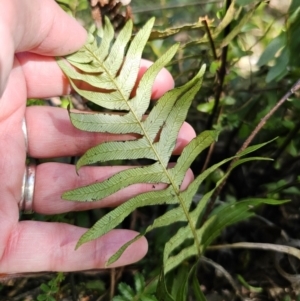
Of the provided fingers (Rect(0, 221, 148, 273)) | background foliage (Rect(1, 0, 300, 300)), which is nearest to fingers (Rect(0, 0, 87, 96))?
background foliage (Rect(1, 0, 300, 300))

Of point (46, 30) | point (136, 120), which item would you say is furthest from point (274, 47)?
point (46, 30)

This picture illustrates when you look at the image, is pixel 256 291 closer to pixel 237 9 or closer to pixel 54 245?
pixel 54 245

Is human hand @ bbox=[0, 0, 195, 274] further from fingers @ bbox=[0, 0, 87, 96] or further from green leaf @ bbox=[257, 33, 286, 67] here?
green leaf @ bbox=[257, 33, 286, 67]

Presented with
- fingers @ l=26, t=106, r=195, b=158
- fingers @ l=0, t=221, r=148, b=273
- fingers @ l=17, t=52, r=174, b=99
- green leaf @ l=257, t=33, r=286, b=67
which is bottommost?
fingers @ l=0, t=221, r=148, b=273

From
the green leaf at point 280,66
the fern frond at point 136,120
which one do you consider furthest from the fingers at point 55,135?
the green leaf at point 280,66

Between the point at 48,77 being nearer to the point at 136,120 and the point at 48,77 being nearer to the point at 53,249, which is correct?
the point at 136,120

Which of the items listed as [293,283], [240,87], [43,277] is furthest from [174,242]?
[240,87]

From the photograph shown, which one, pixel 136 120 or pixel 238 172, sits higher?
pixel 136 120
